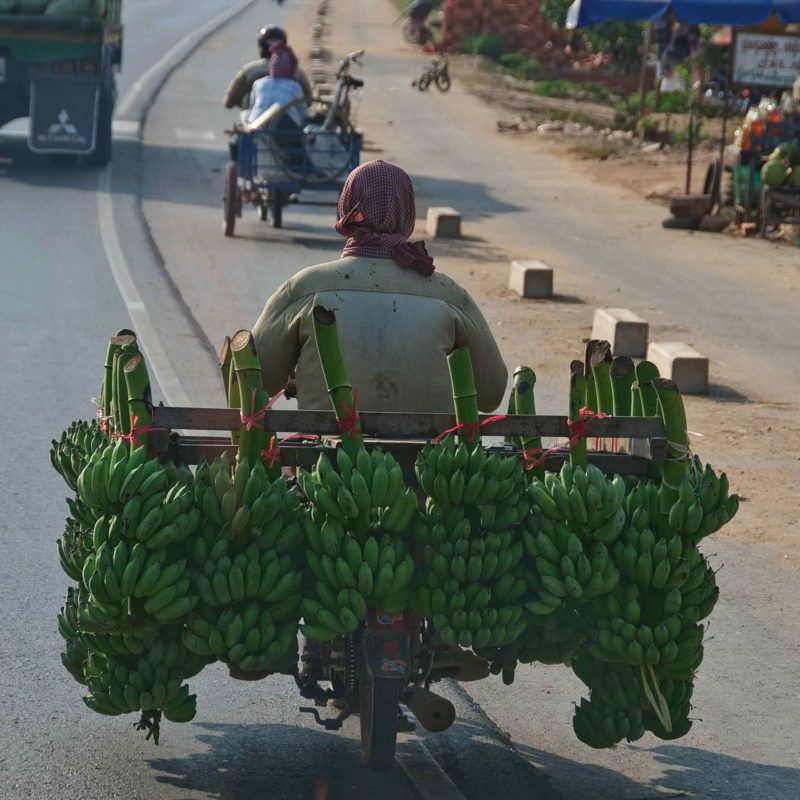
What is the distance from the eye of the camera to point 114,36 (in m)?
21.6

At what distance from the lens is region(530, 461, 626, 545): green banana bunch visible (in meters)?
4.10

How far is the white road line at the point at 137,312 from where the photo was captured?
965 cm

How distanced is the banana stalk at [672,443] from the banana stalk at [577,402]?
216 millimetres

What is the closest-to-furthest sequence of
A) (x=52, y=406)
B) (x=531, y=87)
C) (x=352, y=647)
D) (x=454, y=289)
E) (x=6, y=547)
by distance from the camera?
(x=352, y=647), (x=454, y=289), (x=6, y=547), (x=52, y=406), (x=531, y=87)

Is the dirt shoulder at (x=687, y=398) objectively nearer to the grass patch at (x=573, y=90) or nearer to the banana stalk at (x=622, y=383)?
the banana stalk at (x=622, y=383)

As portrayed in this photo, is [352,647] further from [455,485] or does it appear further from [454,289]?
[454,289]

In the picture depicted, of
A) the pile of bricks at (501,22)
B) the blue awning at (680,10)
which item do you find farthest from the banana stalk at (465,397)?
the pile of bricks at (501,22)

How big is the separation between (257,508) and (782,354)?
29.3 ft

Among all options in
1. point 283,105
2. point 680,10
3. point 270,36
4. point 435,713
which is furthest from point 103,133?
point 435,713

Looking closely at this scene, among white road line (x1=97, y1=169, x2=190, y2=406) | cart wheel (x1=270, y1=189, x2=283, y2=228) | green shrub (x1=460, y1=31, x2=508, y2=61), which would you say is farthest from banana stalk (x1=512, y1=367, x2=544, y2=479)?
green shrub (x1=460, y1=31, x2=508, y2=61)

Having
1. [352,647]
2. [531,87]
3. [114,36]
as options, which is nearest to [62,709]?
[352,647]

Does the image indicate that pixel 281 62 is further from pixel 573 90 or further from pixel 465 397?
pixel 573 90

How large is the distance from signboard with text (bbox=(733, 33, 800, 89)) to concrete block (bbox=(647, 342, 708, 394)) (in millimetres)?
10374

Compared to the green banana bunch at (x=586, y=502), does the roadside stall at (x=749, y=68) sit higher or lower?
higher
